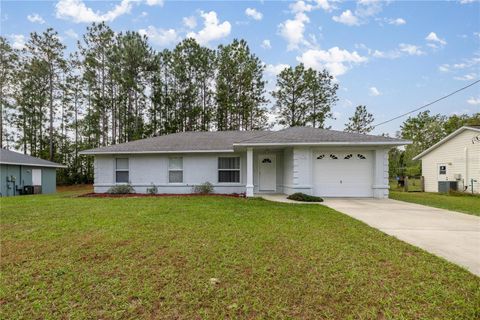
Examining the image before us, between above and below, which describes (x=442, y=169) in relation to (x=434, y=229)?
above

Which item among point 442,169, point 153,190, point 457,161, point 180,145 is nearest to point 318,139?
point 180,145

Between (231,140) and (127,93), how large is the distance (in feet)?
53.2

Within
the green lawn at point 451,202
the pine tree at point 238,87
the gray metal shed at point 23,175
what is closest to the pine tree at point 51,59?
the gray metal shed at point 23,175

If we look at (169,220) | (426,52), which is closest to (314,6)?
(426,52)

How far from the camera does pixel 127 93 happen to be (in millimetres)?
24703

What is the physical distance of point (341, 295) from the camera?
2.66 m

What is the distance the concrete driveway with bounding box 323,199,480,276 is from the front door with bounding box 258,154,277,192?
16.6 ft

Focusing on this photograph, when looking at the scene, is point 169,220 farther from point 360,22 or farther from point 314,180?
point 360,22

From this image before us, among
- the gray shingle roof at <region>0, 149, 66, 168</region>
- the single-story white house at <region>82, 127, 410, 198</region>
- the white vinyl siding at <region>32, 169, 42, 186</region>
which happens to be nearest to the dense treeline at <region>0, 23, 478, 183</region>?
the white vinyl siding at <region>32, 169, 42, 186</region>

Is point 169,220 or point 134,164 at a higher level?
point 134,164

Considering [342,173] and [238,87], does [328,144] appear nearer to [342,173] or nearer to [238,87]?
[342,173]

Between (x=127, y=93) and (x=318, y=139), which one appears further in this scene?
(x=127, y=93)

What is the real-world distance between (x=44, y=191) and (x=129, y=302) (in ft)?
73.0

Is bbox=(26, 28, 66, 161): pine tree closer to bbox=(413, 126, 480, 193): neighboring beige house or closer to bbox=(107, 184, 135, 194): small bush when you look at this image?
bbox=(107, 184, 135, 194): small bush
